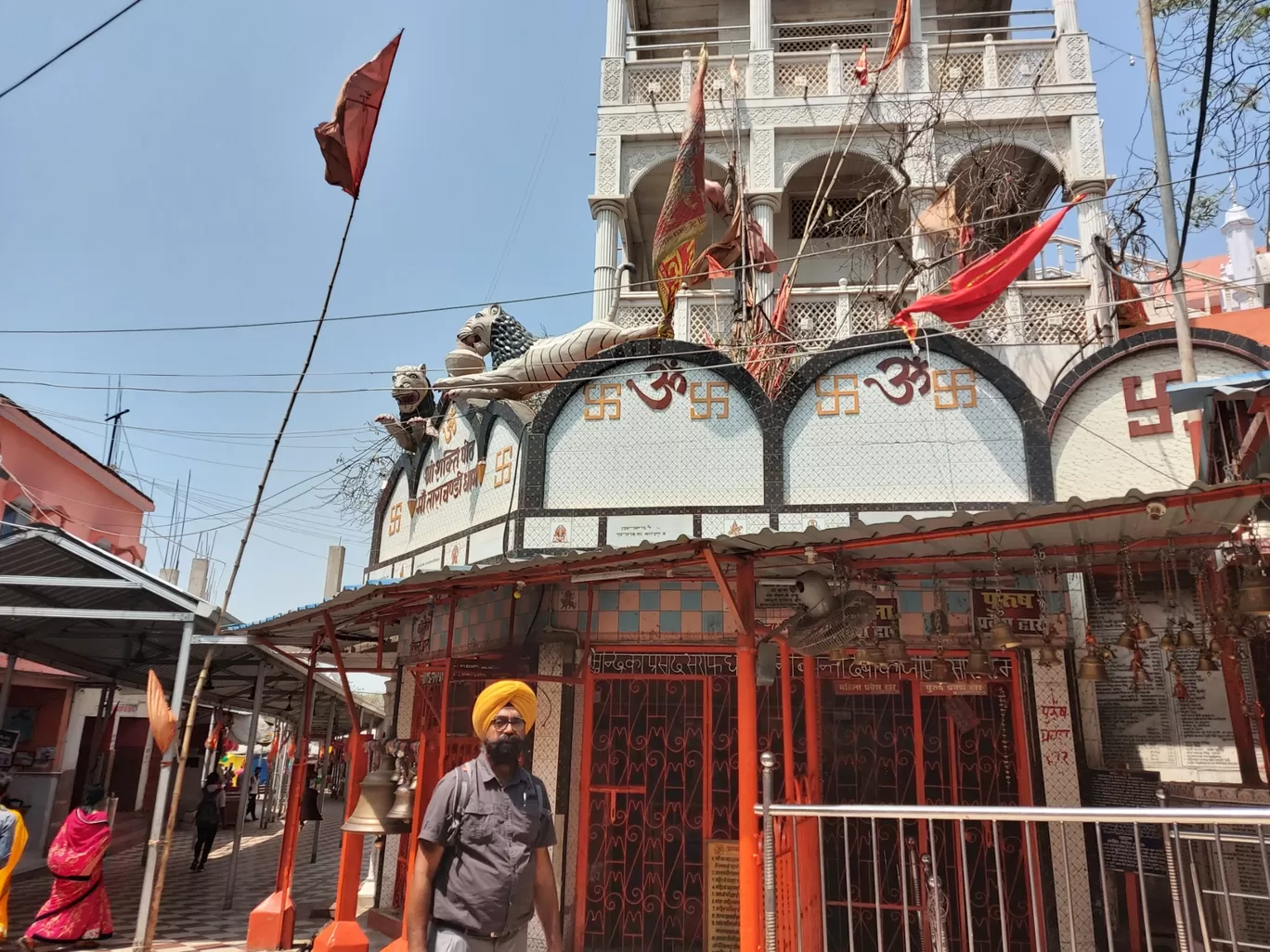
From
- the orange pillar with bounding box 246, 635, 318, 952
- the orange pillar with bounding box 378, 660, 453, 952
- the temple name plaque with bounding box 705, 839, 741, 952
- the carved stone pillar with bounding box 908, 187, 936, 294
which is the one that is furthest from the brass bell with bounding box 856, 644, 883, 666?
the carved stone pillar with bounding box 908, 187, 936, 294

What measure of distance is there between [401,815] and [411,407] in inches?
239

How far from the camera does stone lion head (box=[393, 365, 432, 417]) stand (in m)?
11.0

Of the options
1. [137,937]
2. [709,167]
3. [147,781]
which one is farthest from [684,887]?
[147,781]

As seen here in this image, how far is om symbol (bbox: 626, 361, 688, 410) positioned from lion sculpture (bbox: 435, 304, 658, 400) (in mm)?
571

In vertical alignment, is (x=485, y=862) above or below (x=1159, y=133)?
below

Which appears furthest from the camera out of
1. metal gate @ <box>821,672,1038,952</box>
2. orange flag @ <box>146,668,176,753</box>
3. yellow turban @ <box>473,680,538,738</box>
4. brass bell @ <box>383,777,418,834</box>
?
orange flag @ <box>146,668,176,753</box>

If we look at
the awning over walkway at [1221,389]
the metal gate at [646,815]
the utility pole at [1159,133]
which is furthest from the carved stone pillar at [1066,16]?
the metal gate at [646,815]

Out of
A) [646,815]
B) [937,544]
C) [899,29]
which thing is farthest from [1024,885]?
[899,29]

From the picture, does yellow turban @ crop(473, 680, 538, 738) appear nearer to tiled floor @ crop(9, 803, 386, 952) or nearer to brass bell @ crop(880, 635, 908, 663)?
brass bell @ crop(880, 635, 908, 663)

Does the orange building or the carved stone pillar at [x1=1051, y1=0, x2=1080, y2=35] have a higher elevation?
the carved stone pillar at [x1=1051, y1=0, x2=1080, y2=35]

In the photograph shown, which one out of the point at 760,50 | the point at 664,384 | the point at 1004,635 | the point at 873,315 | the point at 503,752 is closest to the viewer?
the point at 503,752

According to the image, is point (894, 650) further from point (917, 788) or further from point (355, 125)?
point (355, 125)

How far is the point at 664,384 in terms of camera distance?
28.4ft

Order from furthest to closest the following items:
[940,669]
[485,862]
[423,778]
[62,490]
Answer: [62,490], [423,778], [940,669], [485,862]
